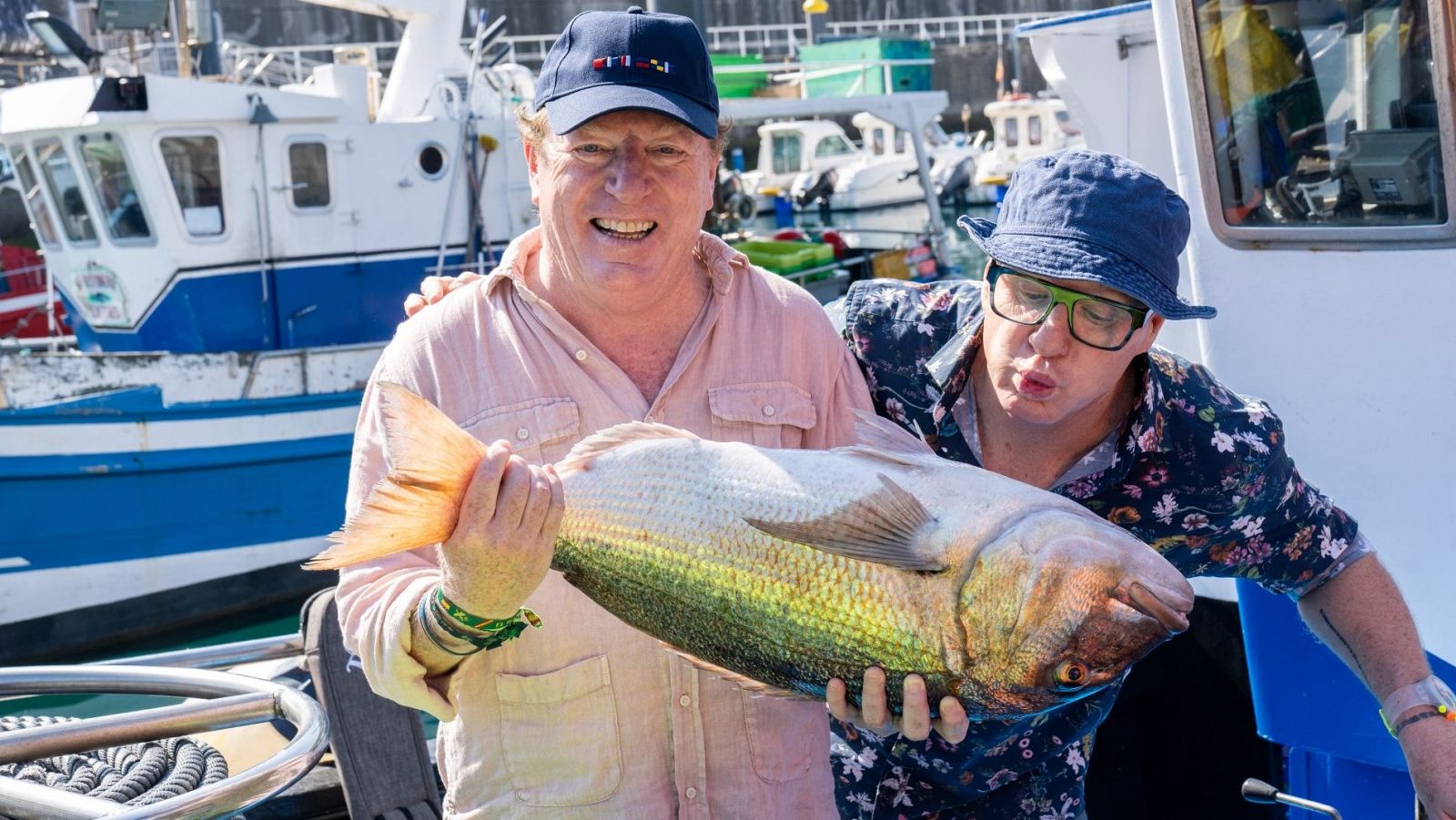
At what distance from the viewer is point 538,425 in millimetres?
2344

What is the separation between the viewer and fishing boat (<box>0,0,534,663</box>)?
36.8ft

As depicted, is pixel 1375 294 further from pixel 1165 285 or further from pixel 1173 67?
pixel 1165 285

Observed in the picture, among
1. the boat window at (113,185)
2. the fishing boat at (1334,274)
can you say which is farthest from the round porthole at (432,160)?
the fishing boat at (1334,274)

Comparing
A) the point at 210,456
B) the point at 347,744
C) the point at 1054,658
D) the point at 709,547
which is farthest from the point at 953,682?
the point at 210,456

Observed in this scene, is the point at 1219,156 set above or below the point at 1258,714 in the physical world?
above

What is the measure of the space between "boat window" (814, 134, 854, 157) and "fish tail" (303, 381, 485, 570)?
42.7m

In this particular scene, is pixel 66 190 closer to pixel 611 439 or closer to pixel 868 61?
pixel 611 439

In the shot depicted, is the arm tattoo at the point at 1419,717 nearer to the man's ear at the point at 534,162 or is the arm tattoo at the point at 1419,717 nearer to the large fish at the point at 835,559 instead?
the large fish at the point at 835,559

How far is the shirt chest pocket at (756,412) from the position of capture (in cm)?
241

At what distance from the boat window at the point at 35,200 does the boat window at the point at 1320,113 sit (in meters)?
11.4

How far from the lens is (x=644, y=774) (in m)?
2.30

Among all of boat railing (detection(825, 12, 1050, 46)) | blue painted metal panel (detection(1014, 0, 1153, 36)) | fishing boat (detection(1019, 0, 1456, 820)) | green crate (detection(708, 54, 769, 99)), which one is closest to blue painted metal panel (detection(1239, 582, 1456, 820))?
fishing boat (detection(1019, 0, 1456, 820))

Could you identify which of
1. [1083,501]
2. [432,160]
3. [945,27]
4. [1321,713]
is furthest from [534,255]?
[945,27]

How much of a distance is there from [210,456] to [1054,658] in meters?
10.6
